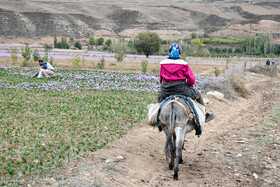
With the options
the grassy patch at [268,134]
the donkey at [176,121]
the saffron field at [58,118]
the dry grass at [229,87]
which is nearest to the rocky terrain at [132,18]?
the saffron field at [58,118]

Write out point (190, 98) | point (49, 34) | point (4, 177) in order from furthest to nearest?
point (49, 34)
point (190, 98)
point (4, 177)

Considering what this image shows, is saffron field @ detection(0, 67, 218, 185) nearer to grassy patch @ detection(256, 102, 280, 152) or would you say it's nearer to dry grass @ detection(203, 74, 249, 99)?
dry grass @ detection(203, 74, 249, 99)

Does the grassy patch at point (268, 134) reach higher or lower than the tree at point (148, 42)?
lower

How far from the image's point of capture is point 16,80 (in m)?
16.3

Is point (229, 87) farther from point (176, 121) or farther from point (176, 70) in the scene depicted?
point (176, 121)

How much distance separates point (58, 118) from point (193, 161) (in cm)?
424

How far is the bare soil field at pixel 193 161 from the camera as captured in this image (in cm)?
581

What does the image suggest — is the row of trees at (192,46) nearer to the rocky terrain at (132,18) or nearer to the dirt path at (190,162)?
the rocky terrain at (132,18)

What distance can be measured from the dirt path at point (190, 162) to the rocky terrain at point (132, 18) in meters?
84.9

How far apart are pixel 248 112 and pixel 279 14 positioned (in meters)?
130

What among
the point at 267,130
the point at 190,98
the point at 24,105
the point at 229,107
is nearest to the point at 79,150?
the point at 190,98

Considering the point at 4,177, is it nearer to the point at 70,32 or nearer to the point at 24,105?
the point at 24,105

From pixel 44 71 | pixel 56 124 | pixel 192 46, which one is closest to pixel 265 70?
pixel 44 71

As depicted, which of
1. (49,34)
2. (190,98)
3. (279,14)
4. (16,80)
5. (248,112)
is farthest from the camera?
(279,14)
